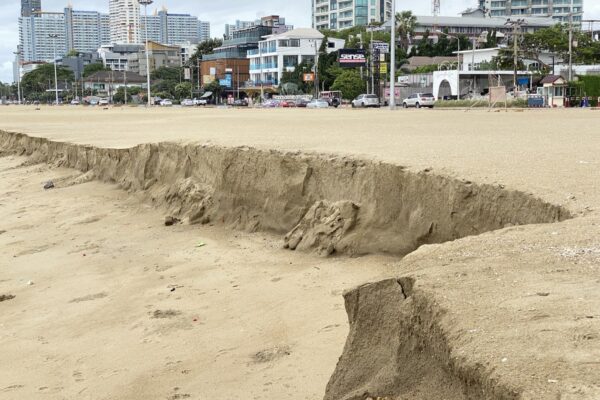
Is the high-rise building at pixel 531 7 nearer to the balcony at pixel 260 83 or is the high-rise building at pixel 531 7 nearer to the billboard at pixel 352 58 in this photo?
the balcony at pixel 260 83

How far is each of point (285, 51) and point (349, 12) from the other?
54173 mm

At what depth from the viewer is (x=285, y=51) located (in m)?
106

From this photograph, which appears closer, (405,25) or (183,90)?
(405,25)

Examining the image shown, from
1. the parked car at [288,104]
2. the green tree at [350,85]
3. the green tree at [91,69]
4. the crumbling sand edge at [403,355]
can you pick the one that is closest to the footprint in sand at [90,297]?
the crumbling sand edge at [403,355]

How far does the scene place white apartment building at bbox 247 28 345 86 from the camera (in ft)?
349

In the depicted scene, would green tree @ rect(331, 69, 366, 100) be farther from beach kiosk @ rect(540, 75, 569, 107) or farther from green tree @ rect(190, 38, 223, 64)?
green tree @ rect(190, 38, 223, 64)

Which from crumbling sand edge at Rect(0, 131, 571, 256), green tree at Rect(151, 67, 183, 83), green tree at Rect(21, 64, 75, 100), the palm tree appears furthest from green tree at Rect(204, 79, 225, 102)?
crumbling sand edge at Rect(0, 131, 571, 256)

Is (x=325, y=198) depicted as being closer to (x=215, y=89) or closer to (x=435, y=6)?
(x=215, y=89)

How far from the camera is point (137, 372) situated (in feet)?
19.9

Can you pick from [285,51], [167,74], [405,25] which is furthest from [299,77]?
[167,74]

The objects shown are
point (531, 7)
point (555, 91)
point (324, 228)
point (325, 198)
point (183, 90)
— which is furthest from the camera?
point (531, 7)

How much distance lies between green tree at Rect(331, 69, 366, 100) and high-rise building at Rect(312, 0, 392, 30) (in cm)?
7001

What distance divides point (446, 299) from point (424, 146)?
787cm

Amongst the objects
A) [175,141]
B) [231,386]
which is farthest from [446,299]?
[175,141]
